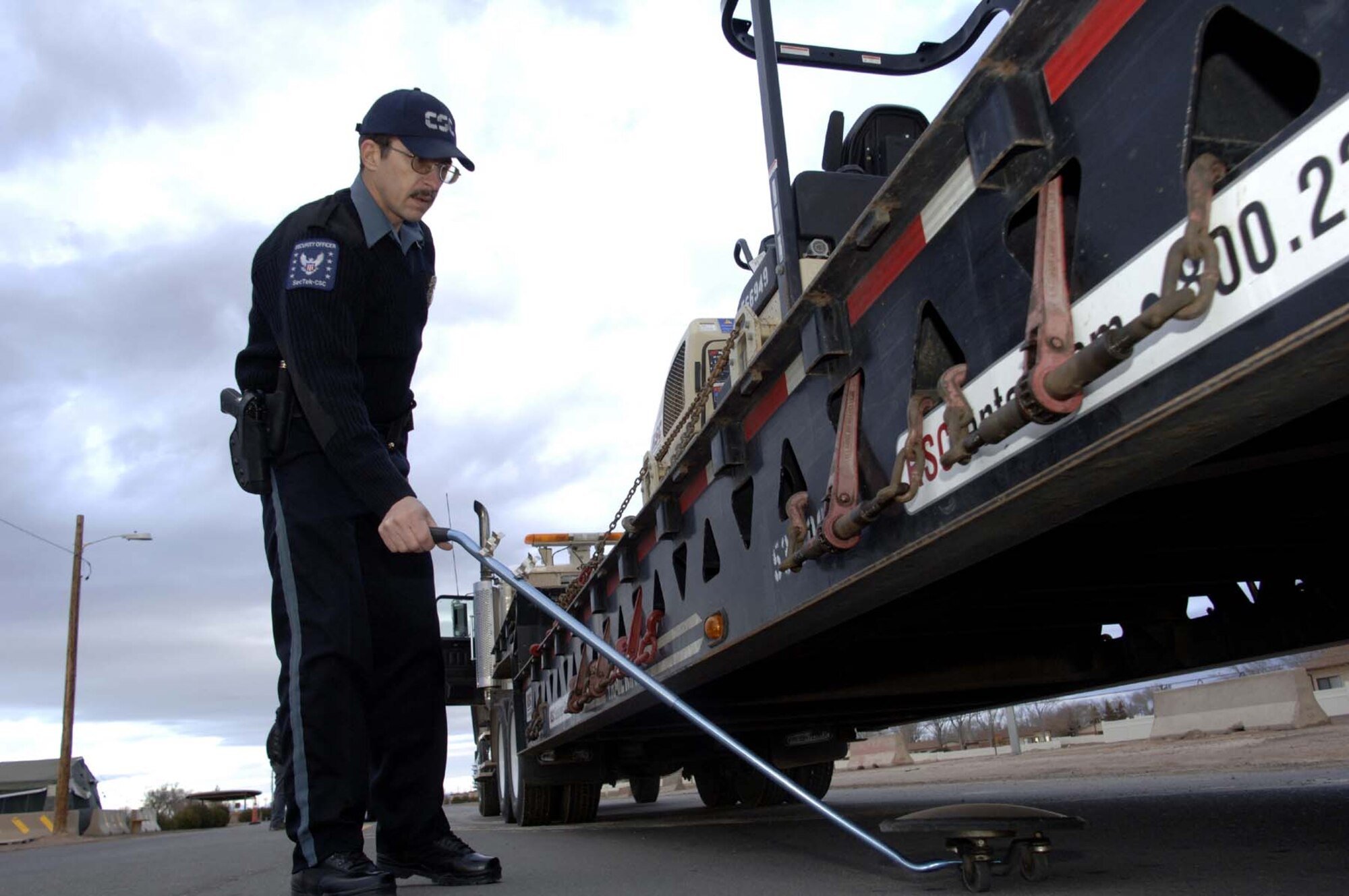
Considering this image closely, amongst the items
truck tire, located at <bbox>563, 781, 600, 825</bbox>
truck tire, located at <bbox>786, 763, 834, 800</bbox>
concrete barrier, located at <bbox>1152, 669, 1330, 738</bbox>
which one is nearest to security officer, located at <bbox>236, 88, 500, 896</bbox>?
truck tire, located at <bbox>563, 781, 600, 825</bbox>

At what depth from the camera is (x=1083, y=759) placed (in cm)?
1459

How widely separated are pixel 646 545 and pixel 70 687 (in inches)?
918

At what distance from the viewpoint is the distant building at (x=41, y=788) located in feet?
89.8

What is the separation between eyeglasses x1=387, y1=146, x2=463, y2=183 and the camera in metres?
3.30

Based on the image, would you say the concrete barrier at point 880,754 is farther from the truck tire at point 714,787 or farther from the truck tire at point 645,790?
the truck tire at point 714,787

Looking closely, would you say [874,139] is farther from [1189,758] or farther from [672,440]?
[1189,758]

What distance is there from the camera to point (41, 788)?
120 ft

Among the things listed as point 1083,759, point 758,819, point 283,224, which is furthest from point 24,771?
point 283,224

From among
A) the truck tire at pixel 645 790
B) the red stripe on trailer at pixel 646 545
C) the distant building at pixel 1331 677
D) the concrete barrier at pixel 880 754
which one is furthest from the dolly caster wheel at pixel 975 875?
the distant building at pixel 1331 677

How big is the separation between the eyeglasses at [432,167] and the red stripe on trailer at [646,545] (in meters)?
1.90

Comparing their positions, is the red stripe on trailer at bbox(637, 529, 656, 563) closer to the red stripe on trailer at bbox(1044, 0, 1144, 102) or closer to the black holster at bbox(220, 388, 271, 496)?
the black holster at bbox(220, 388, 271, 496)

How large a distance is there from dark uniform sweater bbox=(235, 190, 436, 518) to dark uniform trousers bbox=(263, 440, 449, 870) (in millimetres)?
166

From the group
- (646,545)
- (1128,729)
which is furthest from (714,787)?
(1128,729)

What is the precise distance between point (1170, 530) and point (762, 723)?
3.64 metres
